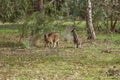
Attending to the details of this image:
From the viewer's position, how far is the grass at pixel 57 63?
38.7 feet

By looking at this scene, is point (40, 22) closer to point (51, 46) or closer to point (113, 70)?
point (51, 46)

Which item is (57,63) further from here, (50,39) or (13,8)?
(13,8)

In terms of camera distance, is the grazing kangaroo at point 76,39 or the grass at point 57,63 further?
the grazing kangaroo at point 76,39

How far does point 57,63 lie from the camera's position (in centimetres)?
1434

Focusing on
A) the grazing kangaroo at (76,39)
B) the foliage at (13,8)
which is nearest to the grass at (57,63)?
the grazing kangaroo at (76,39)

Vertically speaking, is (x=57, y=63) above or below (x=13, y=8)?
below

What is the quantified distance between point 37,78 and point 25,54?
5.42 metres

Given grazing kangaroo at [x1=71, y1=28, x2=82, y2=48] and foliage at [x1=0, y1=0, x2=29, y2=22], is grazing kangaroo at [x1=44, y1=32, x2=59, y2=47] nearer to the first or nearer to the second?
grazing kangaroo at [x1=71, y1=28, x2=82, y2=48]

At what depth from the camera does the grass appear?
11793mm

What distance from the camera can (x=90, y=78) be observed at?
11430 mm

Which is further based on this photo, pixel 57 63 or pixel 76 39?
pixel 76 39

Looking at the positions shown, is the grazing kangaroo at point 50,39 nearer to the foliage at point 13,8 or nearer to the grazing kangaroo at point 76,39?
the grazing kangaroo at point 76,39

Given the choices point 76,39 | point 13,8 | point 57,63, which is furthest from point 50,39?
point 13,8

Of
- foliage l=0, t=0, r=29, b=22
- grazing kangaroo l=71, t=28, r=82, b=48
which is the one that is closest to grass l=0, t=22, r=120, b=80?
grazing kangaroo l=71, t=28, r=82, b=48
